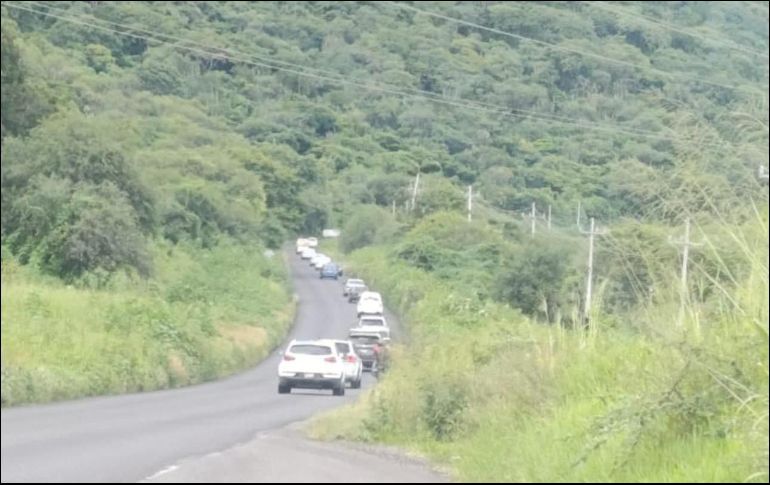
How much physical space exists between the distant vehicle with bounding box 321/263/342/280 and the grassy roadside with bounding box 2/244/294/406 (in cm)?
721

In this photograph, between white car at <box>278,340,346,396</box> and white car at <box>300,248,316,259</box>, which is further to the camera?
white car at <box>300,248,316,259</box>

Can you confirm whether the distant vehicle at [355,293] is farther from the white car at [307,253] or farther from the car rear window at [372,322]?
the white car at [307,253]

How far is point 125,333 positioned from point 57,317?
2.67 m

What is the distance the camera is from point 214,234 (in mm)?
22719

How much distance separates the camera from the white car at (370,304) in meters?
42.3

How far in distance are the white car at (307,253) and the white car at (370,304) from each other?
523 centimetres

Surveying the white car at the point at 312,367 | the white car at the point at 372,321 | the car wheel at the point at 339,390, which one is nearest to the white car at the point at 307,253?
the white car at the point at 372,321

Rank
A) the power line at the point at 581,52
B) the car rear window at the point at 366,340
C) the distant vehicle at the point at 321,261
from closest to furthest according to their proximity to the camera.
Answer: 1. the power line at the point at 581,52
2. the car rear window at the point at 366,340
3. the distant vehicle at the point at 321,261

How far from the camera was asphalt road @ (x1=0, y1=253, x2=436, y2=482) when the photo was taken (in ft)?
40.0

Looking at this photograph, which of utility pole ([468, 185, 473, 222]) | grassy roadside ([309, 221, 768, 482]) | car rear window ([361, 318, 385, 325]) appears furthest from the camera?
car rear window ([361, 318, 385, 325])

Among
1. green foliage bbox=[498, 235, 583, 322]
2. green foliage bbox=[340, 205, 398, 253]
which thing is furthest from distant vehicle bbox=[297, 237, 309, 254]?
green foliage bbox=[498, 235, 583, 322]

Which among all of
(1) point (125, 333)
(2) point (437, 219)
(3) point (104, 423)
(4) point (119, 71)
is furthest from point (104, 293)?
(4) point (119, 71)

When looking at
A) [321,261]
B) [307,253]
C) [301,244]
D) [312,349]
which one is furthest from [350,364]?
[321,261]

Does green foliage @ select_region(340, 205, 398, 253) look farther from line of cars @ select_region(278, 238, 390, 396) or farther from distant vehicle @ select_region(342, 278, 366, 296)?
distant vehicle @ select_region(342, 278, 366, 296)
